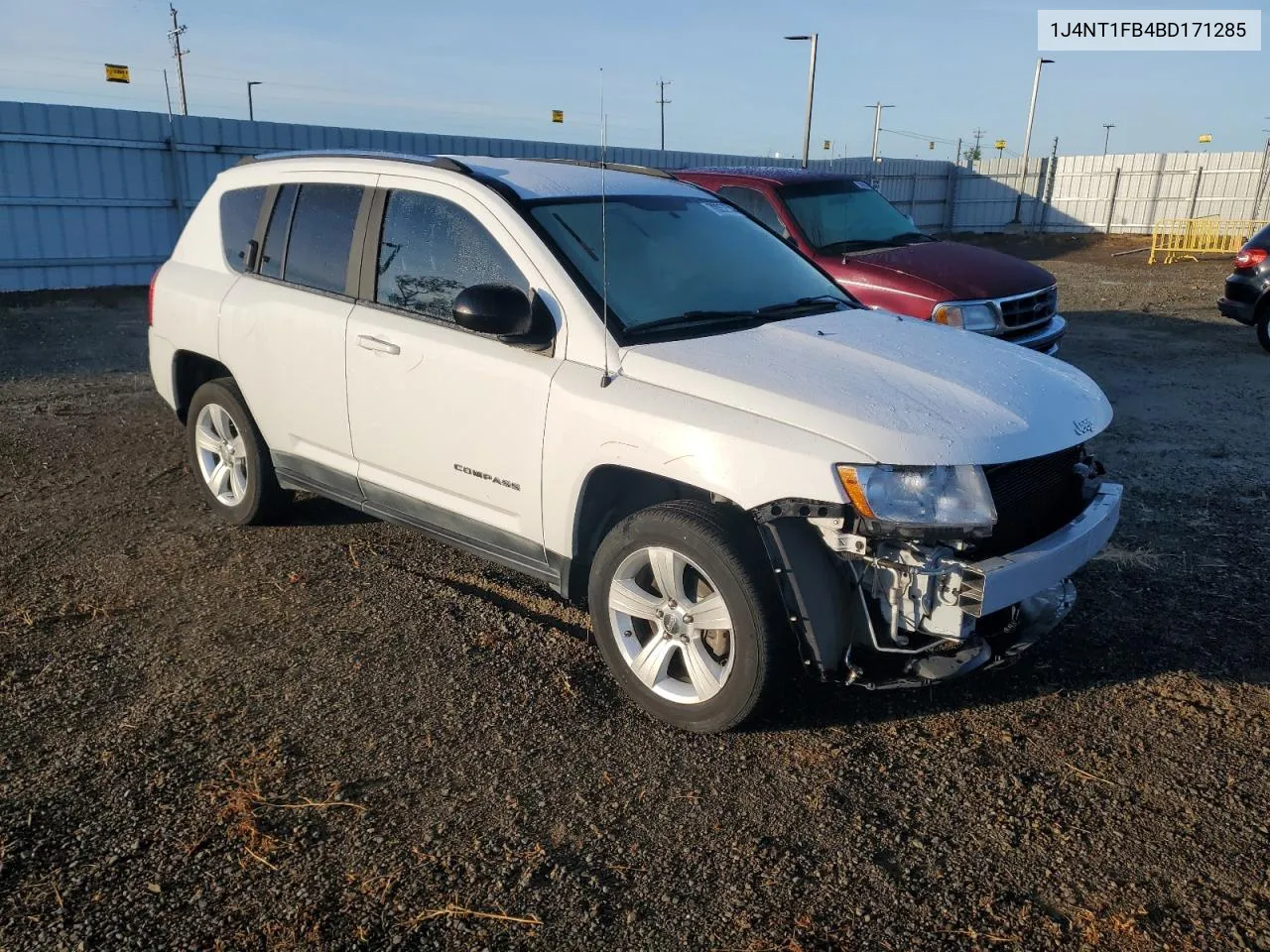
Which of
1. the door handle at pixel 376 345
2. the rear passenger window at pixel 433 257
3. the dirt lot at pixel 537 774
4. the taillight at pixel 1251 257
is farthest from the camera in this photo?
the taillight at pixel 1251 257

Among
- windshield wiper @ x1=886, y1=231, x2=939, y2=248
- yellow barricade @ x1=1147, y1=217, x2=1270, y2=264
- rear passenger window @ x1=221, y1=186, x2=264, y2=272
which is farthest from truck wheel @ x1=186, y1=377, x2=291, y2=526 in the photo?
yellow barricade @ x1=1147, y1=217, x2=1270, y2=264

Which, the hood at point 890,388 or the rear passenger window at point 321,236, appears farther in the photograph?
the rear passenger window at point 321,236

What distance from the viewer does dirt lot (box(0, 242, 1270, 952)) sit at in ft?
8.45

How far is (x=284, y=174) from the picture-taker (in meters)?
4.98

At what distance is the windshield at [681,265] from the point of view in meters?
3.84

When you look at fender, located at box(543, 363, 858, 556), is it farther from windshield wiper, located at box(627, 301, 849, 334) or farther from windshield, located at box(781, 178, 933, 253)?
windshield, located at box(781, 178, 933, 253)

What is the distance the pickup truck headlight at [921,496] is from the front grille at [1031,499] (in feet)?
0.30

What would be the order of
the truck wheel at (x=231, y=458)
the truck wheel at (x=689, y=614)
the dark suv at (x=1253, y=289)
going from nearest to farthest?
the truck wheel at (x=689, y=614), the truck wheel at (x=231, y=458), the dark suv at (x=1253, y=289)

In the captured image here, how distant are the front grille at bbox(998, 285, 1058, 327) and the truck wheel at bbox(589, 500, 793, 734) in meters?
4.95

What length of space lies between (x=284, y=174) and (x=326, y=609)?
7.36 feet

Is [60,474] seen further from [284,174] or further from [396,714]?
[396,714]

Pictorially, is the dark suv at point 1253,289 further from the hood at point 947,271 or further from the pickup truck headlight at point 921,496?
the pickup truck headlight at point 921,496

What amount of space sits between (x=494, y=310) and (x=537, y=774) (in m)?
1.64

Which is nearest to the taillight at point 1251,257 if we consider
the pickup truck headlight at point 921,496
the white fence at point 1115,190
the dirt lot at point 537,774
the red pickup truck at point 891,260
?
the red pickup truck at point 891,260
